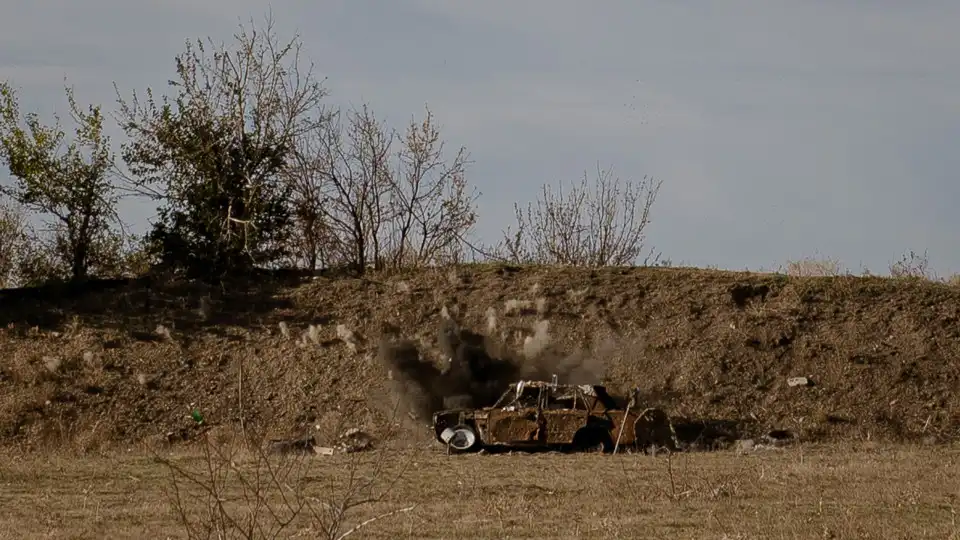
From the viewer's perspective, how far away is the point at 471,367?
102 ft

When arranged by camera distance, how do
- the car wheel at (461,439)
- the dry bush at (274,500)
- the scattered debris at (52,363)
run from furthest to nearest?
the scattered debris at (52,363) < the car wheel at (461,439) < the dry bush at (274,500)

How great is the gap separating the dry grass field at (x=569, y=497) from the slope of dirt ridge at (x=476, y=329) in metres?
6.29

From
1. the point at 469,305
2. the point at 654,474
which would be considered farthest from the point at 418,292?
the point at 654,474

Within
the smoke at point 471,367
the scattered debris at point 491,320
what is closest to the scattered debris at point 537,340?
the smoke at point 471,367

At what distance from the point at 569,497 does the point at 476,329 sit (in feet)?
54.9

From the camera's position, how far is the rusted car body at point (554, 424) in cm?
2427

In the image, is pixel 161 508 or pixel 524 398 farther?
pixel 524 398

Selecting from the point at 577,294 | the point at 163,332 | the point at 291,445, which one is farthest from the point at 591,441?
the point at 163,332

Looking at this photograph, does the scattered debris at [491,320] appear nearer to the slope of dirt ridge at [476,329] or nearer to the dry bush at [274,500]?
the slope of dirt ridge at [476,329]

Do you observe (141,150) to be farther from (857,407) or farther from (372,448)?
(857,407)

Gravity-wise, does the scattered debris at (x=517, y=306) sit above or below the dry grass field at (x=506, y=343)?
above

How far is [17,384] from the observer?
3108 cm

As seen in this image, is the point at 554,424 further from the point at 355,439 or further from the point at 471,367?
the point at 471,367

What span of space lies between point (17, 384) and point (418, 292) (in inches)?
387
